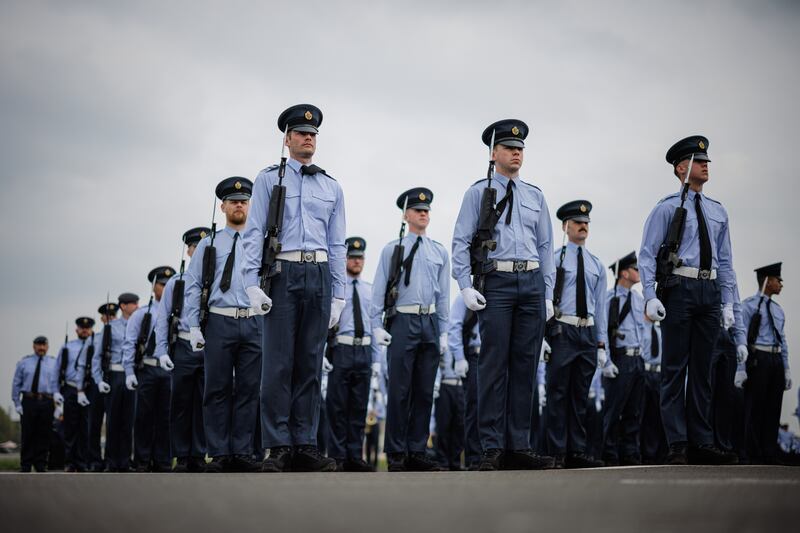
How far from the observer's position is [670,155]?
846 cm

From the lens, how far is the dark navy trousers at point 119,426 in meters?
13.6

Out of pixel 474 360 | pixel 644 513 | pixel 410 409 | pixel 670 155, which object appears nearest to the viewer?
pixel 644 513

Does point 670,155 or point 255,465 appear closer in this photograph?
point 255,465

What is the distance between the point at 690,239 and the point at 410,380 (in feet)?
11.4

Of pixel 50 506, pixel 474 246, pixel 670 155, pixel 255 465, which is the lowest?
pixel 255 465

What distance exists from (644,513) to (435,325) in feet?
22.4

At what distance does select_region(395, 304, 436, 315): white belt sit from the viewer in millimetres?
9702

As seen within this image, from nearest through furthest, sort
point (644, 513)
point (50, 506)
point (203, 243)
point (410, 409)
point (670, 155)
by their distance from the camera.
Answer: point (644, 513)
point (50, 506)
point (670, 155)
point (203, 243)
point (410, 409)

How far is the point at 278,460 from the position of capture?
20.8 ft

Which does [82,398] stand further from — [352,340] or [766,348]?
[766,348]

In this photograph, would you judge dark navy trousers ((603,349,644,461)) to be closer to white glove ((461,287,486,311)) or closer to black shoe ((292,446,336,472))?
white glove ((461,287,486,311))

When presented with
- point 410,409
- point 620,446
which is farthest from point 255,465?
point 620,446

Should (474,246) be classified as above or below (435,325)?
above

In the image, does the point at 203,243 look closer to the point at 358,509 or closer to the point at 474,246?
the point at 474,246
